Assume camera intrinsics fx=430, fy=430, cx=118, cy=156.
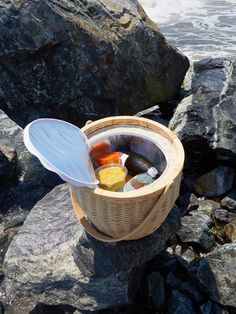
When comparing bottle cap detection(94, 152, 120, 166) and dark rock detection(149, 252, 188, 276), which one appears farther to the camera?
dark rock detection(149, 252, 188, 276)

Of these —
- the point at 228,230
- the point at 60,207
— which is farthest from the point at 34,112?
the point at 228,230

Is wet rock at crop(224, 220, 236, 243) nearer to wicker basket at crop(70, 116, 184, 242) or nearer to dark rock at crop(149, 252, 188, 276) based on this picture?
dark rock at crop(149, 252, 188, 276)

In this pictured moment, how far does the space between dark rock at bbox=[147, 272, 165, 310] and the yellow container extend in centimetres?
127

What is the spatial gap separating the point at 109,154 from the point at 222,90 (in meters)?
2.88

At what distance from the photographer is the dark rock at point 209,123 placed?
4941 millimetres

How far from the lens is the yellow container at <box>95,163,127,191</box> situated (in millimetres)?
2963

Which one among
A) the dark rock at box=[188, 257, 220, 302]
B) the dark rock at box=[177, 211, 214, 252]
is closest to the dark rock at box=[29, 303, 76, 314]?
the dark rock at box=[188, 257, 220, 302]

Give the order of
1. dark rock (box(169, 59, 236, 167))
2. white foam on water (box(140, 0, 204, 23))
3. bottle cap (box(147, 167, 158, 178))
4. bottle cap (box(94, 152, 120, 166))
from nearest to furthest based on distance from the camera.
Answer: bottle cap (box(147, 167, 158, 178)), bottle cap (box(94, 152, 120, 166)), dark rock (box(169, 59, 236, 167)), white foam on water (box(140, 0, 204, 23))

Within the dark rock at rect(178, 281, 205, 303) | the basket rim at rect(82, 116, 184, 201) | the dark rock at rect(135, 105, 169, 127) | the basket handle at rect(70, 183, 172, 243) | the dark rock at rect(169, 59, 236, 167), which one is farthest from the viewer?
the dark rock at rect(135, 105, 169, 127)

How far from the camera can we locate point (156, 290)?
381 centimetres

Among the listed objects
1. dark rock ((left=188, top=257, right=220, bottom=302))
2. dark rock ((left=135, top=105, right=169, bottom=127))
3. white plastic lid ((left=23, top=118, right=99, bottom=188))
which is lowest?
dark rock ((left=135, top=105, right=169, bottom=127))

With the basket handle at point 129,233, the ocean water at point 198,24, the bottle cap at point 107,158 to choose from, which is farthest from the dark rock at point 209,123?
the ocean water at point 198,24

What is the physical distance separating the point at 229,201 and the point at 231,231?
1.71 ft

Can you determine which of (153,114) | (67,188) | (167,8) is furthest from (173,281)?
(167,8)
